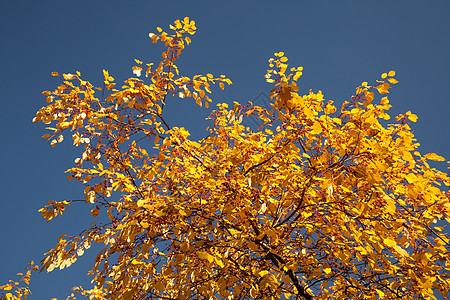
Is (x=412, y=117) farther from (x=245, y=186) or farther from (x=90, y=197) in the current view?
(x=90, y=197)

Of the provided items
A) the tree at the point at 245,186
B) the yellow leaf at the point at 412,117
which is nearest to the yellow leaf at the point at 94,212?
the tree at the point at 245,186

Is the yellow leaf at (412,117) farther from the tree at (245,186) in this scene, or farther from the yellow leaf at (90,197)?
the yellow leaf at (90,197)

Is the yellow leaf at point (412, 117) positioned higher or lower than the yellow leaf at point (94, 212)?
higher

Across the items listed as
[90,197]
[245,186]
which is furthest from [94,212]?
[245,186]

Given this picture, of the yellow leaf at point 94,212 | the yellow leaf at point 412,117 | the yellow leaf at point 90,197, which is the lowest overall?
the yellow leaf at point 94,212

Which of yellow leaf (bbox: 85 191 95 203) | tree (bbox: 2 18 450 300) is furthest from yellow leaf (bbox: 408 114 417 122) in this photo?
yellow leaf (bbox: 85 191 95 203)

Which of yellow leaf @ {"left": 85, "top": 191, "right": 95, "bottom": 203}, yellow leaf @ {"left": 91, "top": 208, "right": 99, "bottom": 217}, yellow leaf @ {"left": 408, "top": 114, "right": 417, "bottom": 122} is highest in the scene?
yellow leaf @ {"left": 408, "top": 114, "right": 417, "bottom": 122}

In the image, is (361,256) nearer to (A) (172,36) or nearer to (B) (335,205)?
(B) (335,205)

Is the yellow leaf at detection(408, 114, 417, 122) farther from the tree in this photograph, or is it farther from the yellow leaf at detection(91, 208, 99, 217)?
the yellow leaf at detection(91, 208, 99, 217)

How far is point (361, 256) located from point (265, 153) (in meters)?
1.88

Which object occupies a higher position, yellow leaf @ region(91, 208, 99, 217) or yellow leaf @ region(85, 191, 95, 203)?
yellow leaf @ region(85, 191, 95, 203)

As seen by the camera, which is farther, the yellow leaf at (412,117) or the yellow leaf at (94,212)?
the yellow leaf at (94,212)

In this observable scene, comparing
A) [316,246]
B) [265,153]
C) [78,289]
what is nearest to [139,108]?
[265,153]

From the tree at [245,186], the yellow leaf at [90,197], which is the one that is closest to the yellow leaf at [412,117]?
the tree at [245,186]
